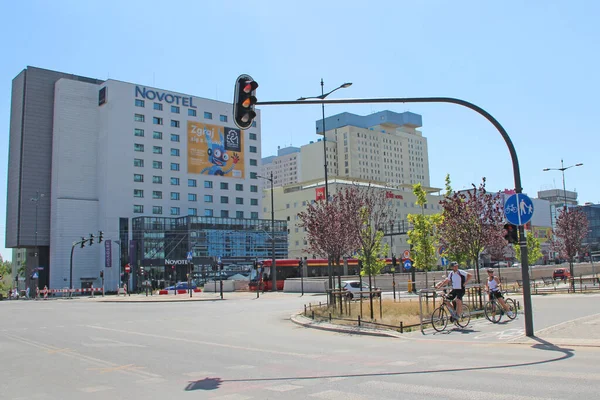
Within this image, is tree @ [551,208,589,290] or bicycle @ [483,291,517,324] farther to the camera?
tree @ [551,208,589,290]

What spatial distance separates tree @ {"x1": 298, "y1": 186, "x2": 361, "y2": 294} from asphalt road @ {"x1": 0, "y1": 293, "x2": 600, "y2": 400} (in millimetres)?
6900

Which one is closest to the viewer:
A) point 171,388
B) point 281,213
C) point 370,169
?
point 171,388

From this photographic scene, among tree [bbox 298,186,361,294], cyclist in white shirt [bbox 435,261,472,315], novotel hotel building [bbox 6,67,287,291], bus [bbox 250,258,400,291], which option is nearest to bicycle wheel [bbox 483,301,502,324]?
cyclist in white shirt [bbox 435,261,472,315]

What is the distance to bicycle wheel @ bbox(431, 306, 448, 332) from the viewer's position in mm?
15070

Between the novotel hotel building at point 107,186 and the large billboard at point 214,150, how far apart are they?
1.26 feet

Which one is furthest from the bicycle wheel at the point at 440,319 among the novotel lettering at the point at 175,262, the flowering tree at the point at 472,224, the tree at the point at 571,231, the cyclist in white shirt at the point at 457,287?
the novotel lettering at the point at 175,262

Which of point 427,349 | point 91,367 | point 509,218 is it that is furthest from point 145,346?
point 509,218

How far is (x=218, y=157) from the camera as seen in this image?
94.9 m

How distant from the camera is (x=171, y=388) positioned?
8.50m

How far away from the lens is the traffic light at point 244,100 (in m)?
11.1

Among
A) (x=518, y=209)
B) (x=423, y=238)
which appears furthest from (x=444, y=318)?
(x=423, y=238)

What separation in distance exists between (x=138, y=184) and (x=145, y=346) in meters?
74.9

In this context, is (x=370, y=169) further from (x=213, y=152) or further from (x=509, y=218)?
(x=509, y=218)

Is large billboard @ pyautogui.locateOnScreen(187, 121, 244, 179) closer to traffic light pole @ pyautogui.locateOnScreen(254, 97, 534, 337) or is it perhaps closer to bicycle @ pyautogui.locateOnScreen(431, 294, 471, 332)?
bicycle @ pyautogui.locateOnScreen(431, 294, 471, 332)
